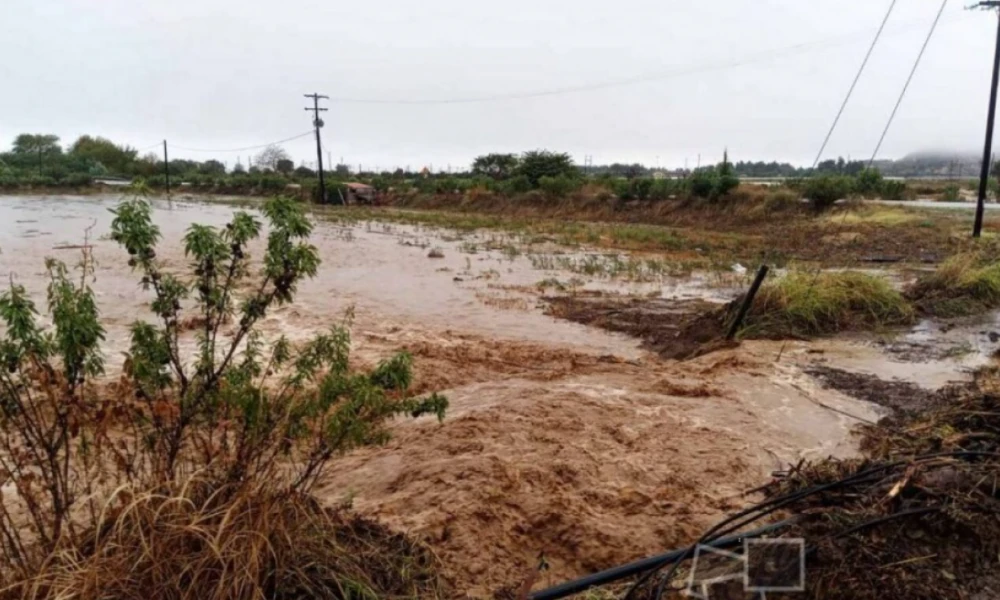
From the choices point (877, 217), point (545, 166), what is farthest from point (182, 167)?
point (877, 217)

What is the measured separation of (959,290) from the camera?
959cm

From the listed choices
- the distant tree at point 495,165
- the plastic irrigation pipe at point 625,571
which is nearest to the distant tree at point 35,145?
the distant tree at point 495,165

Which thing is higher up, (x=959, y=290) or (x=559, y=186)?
(x=559, y=186)

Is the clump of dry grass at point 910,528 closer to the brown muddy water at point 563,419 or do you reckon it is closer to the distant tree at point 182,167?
the brown muddy water at point 563,419

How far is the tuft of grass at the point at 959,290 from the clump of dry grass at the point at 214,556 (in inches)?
366

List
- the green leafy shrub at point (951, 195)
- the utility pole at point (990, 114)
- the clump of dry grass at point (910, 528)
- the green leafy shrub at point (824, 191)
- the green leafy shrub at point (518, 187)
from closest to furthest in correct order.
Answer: the clump of dry grass at point (910, 528), the utility pole at point (990, 114), the green leafy shrub at point (824, 191), the green leafy shrub at point (951, 195), the green leafy shrub at point (518, 187)

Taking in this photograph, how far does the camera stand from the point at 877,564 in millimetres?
2379

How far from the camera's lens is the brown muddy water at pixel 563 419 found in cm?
340

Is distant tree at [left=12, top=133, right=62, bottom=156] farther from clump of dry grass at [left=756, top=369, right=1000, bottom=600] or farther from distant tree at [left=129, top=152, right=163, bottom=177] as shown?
clump of dry grass at [left=756, top=369, right=1000, bottom=600]

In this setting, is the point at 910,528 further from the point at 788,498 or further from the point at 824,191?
the point at 824,191

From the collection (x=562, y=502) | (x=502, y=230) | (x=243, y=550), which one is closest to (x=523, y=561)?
(x=562, y=502)

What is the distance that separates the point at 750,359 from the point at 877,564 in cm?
475

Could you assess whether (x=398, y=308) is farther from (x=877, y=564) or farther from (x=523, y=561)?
(x=877, y=564)

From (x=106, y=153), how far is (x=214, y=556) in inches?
3090
